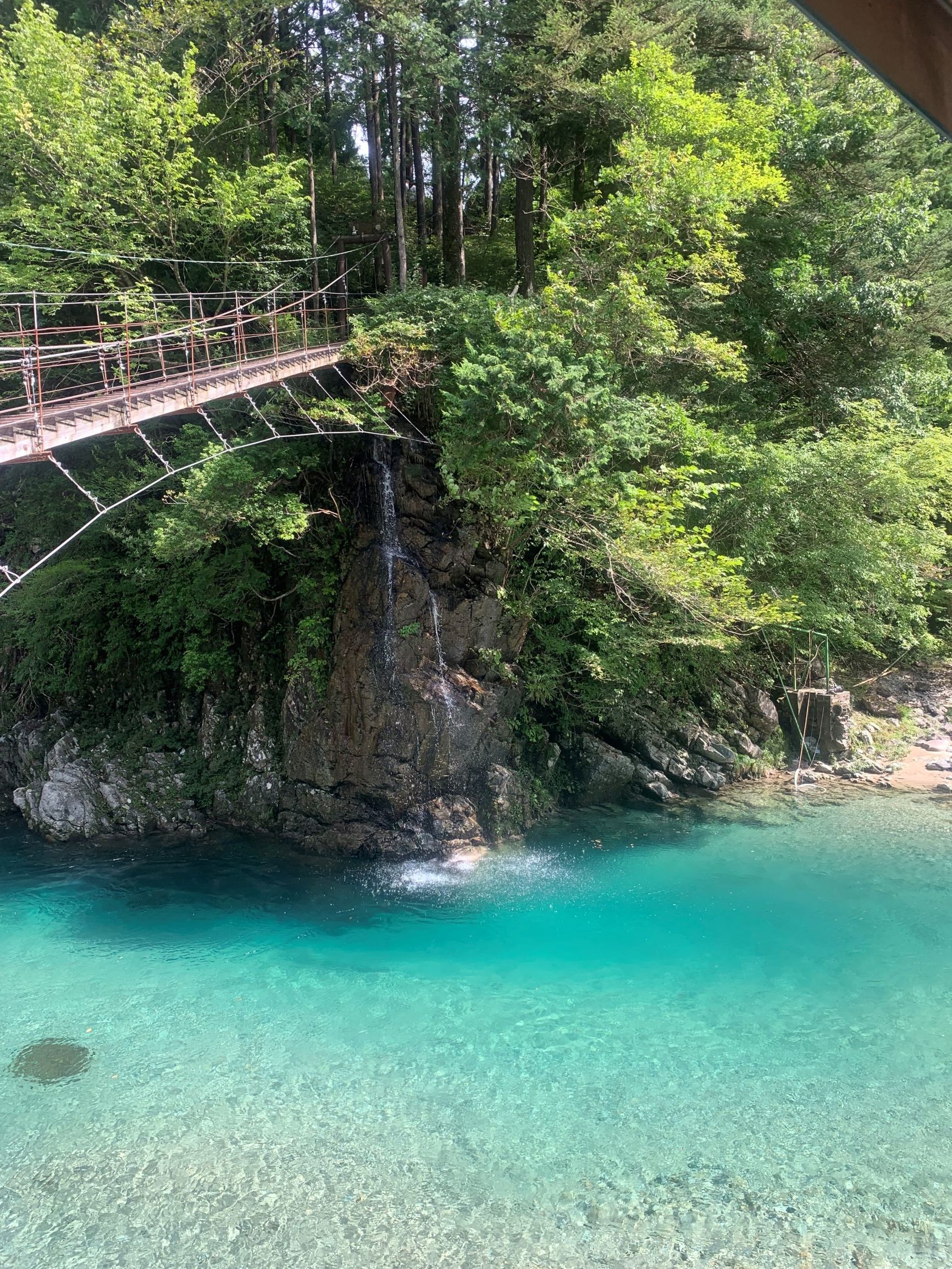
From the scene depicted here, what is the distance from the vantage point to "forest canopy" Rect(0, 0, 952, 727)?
1087cm

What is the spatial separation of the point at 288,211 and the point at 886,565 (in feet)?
37.8

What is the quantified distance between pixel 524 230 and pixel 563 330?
5.59m

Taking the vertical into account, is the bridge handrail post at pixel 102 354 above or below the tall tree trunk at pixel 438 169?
below

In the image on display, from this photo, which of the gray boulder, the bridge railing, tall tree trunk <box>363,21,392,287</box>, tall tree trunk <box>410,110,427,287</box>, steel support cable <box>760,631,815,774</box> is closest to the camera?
the bridge railing

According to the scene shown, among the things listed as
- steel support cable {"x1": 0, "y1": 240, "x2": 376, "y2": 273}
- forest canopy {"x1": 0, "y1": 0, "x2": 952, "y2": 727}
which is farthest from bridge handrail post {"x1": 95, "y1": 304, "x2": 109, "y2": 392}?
forest canopy {"x1": 0, "y1": 0, "x2": 952, "y2": 727}

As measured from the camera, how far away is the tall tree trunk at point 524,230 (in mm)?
14808

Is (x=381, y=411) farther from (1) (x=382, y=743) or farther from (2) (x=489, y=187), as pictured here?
(2) (x=489, y=187)

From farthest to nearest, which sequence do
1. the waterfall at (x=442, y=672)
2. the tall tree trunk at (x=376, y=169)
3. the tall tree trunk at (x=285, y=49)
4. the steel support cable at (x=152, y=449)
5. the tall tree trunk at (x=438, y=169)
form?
1. the tall tree trunk at (x=285, y=49)
2. the tall tree trunk at (x=376, y=169)
3. the tall tree trunk at (x=438, y=169)
4. the waterfall at (x=442, y=672)
5. the steel support cable at (x=152, y=449)

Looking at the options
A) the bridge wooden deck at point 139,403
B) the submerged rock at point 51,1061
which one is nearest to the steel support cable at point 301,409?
the bridge wooden deck at point 139,403

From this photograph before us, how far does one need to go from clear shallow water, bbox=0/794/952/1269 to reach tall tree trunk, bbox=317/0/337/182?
1589cm

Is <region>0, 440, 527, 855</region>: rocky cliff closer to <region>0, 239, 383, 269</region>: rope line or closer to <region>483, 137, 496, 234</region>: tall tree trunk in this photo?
<region>0, 239, 383, 269</region>: rope line

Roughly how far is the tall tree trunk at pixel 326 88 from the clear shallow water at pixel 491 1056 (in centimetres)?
1589

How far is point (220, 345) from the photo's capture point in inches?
Result: 538

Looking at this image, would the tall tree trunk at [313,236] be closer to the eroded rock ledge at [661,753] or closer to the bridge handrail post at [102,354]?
the bridge handrail post at [102,354]
